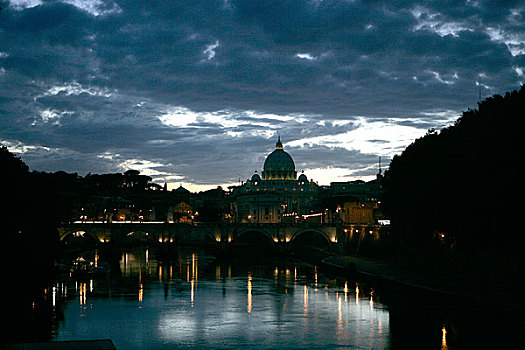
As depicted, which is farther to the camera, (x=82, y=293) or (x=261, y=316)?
(x=82, y=293)

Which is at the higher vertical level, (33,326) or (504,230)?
(504,230)

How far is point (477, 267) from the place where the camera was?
5838 cm

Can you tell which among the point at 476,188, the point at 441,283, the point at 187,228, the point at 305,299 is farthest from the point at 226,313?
the point at 187,228

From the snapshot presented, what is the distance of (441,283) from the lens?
5319 centimetres

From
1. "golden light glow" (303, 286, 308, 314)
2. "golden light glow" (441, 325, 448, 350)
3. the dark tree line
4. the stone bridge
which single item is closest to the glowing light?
"golden light glow" (303, 286, 308, 314)

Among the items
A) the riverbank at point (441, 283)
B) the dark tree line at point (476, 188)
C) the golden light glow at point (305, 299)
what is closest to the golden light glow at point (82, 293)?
the golden light glow at point (305, 299)

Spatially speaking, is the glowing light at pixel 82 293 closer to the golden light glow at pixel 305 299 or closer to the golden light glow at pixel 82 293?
the golden light glow at pixel 82 293

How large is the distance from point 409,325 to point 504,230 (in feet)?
35.5

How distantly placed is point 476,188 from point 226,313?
18.1 m

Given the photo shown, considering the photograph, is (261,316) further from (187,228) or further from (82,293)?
(187,228)

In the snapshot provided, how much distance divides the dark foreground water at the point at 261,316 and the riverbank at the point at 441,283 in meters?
0.86

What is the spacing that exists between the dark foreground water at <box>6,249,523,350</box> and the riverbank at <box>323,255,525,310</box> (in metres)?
0.86

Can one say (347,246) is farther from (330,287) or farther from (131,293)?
(131,293)

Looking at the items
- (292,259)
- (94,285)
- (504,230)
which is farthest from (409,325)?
(292,259)
